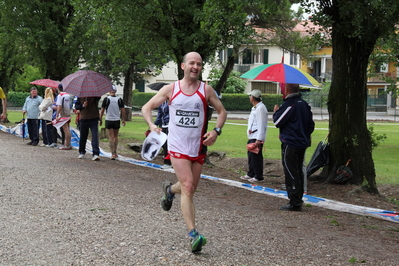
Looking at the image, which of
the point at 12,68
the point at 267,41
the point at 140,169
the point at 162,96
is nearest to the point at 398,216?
the point at 162,96

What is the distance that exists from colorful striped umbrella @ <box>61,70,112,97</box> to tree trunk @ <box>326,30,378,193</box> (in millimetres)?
5295

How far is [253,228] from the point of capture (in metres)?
7.18

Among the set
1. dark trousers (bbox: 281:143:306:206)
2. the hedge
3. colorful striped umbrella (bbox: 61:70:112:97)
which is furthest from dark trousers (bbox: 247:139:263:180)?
the hedge

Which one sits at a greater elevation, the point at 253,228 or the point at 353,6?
the point at 353,6

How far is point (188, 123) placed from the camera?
6035 millimetres

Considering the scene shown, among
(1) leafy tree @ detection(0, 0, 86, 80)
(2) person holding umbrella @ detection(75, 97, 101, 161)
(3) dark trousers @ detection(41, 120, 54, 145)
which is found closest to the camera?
(2) person holding umbrella @ detection(75, 97, 101, 161)

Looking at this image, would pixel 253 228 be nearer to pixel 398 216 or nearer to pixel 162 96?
pixel 162 96

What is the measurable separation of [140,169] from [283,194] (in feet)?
12.6

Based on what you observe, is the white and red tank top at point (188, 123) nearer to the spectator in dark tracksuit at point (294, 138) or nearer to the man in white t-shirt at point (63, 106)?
the spectator in dark tracksuit at point (294, 138)

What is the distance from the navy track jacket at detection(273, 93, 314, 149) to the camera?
9.01 metres

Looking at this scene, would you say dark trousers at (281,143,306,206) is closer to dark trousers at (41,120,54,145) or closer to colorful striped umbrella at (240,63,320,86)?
colorful striped umbrella at (240,63,320,86)

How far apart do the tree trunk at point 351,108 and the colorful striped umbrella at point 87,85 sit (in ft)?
17.4

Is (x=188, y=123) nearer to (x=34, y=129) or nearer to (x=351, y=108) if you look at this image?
(x=351, y=108)

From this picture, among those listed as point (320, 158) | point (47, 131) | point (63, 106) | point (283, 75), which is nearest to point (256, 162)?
point (320, 158)
